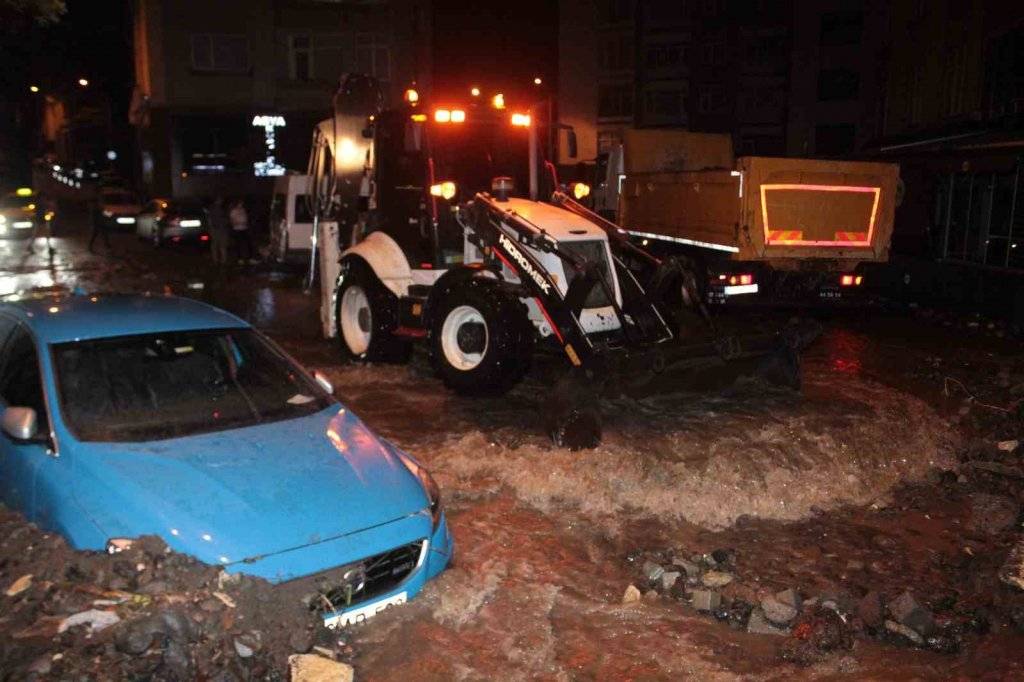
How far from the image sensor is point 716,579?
219 inches

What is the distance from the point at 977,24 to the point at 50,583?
76.5ft

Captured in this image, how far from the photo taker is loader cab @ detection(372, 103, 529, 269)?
1044 cm

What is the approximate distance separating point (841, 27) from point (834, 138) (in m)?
5.39

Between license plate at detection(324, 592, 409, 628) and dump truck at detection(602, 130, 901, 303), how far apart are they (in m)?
9.57

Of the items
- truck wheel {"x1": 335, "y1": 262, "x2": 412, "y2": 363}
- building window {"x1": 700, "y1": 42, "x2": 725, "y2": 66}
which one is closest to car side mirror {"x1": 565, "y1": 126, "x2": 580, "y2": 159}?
truck wheel {"x1": 335, "y1": 262, "x2": 412, "y2": 363}

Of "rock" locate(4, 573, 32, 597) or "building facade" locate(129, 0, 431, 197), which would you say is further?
"building facade" locate(129, 0, 431, 197)

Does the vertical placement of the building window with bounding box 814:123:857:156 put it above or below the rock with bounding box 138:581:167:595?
above

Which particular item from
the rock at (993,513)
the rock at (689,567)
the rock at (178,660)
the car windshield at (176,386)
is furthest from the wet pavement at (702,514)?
the car windshield at (176,386)

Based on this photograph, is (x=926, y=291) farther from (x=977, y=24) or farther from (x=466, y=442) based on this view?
(x=466, y=442)

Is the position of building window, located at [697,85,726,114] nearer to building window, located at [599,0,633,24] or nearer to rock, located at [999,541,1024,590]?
building window, located at [599,0,633,24]

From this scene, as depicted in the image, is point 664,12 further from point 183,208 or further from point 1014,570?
point 1014,570

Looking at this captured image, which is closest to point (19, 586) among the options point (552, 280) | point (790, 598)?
point (790, 598)

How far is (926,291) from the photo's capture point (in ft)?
57.9

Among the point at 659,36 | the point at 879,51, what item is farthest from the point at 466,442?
the point at 659,36
